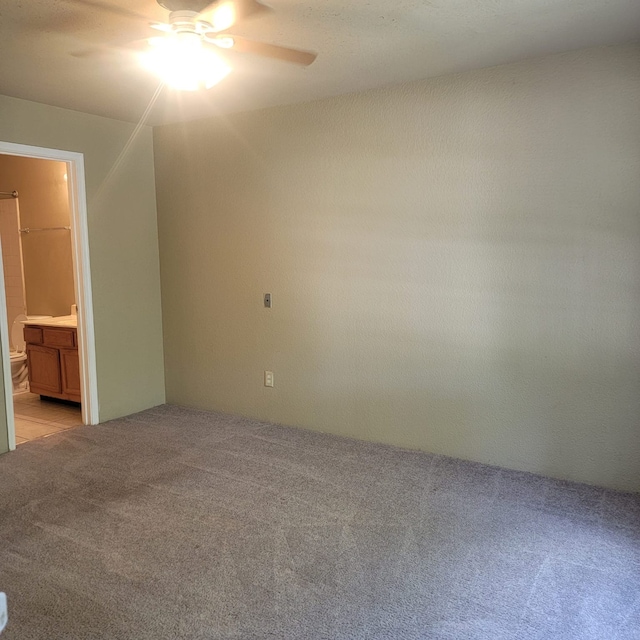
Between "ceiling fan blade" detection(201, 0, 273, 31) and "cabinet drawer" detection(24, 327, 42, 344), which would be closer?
"ceiling fan blade" detection(201, 0, 273, 31)

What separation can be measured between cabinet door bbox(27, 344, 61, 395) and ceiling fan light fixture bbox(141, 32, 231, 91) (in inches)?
122

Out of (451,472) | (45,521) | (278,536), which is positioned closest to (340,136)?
(451,472)

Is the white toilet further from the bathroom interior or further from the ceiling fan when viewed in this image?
the ceiling fan

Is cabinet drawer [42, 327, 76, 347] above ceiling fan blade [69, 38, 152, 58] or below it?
below

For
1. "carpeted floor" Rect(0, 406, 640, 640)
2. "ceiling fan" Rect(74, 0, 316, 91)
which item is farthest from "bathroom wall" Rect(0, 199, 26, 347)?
"ceiling fan" Rect(74, 0, 316, 91)

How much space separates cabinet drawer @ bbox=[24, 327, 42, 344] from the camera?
15.7 ft

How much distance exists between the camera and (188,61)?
231 cm

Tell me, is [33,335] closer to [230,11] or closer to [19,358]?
[19,358]

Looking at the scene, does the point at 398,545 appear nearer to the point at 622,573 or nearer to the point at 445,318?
the point at 622,573

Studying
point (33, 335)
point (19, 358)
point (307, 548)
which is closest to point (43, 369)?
point (33, 335)

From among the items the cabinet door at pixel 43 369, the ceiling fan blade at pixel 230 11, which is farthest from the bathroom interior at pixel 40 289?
the ceiling fan blade at pixel 230 11

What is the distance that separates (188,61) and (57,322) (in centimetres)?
320

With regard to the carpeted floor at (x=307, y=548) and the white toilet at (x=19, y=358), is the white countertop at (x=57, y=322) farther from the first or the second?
the carpeted floor at (x=307, y=548)

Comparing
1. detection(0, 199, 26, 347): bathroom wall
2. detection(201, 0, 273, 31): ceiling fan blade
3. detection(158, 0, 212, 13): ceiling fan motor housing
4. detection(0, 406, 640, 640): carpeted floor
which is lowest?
detection(0, 406, 640, 640): carpeted floor
